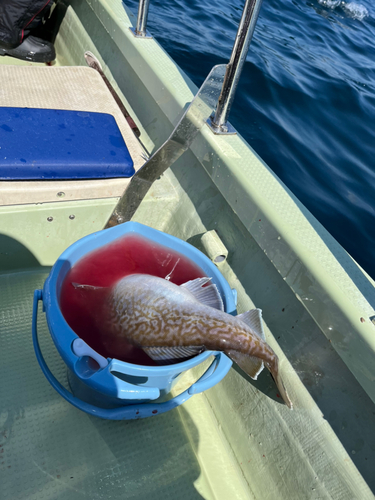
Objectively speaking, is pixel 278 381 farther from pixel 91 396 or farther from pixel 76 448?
pixel 76 448

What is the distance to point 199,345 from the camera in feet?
4.66

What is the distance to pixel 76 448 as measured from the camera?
5.34ft

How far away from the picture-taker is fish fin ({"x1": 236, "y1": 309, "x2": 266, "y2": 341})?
1482 mm

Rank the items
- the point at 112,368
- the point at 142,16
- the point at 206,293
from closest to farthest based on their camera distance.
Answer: the point at 112,368 → the point at 206,293 → the point at 142,16

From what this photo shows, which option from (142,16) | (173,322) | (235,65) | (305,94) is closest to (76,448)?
(173,322)

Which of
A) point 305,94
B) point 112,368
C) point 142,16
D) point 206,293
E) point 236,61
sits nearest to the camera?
point 112,368

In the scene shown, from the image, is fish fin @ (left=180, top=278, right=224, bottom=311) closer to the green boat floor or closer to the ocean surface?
the green boat floor

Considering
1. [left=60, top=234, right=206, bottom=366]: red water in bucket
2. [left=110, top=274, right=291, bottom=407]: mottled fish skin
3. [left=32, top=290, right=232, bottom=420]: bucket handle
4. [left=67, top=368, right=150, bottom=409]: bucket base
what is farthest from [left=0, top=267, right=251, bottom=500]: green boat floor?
[left=110, top=274, right=291, bottom=407]: mottled fish skin

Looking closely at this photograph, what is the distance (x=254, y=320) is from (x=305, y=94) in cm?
413

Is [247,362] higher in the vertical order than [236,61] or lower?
lower

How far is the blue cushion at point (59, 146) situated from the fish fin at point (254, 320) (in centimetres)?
111

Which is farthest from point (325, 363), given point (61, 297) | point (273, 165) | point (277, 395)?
point (273, 165)

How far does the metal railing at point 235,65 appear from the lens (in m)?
1.70

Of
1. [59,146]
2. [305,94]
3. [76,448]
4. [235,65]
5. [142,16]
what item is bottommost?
[76,448]
